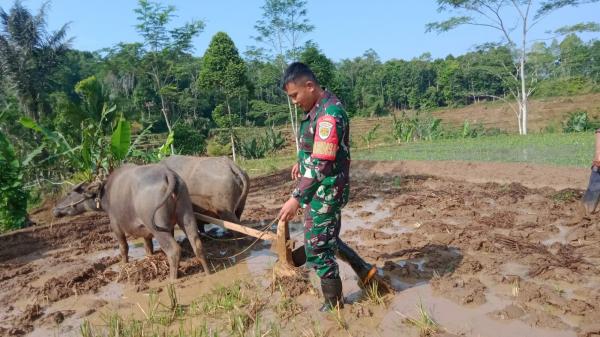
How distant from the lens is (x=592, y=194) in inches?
233

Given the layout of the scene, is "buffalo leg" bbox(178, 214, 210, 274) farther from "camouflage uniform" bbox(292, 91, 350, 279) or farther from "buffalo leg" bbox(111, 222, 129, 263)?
"camouflage uniform" bbox(292, 91, 350, 279)

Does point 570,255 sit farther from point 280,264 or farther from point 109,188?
point 109,188

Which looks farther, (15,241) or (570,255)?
(15,241)

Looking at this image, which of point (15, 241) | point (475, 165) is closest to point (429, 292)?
point (15, 241)

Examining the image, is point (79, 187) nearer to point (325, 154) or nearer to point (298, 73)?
point (298, 73)

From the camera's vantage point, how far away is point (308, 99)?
329 cm

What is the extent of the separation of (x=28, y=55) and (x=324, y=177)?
18272 mm

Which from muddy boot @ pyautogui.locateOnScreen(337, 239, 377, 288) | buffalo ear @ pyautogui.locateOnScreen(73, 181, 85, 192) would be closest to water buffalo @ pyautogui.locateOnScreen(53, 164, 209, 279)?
buffalo ear @ pyautogui.locateOnScreen(73, 181, 85, 192)

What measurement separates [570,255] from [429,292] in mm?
1819

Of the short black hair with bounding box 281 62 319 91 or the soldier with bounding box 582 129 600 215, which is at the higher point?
the short black hair with bounding box 281 62 319 91

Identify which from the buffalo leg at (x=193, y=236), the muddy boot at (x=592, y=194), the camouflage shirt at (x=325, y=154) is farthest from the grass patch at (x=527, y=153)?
the buffalo leg at (x=193, y=236)

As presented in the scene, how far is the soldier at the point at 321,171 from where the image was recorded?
3055mm

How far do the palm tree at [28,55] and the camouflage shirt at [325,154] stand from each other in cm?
1760

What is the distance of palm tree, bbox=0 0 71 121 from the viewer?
1648 cm
